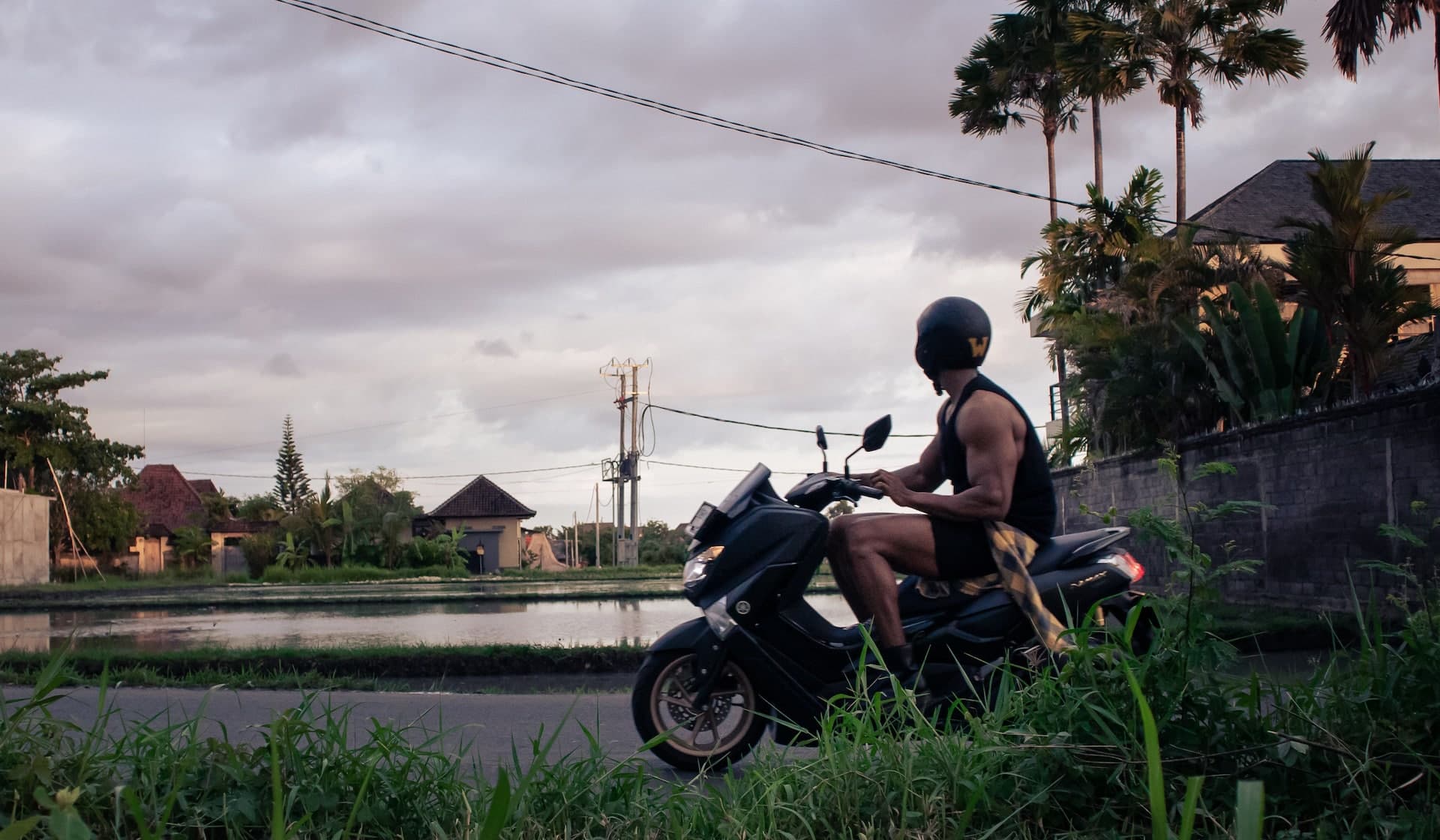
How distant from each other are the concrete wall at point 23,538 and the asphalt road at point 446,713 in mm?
37150

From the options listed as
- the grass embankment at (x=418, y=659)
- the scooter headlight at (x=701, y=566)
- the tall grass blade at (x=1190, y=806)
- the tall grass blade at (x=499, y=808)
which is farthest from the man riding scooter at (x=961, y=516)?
the grass embankment at (x=418, y=659)

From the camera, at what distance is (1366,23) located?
623 inches

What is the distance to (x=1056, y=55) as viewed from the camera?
24953 millimetres

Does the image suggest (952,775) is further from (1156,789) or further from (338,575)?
(338,575)

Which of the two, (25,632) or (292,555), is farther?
(292,555)

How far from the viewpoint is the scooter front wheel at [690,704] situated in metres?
4.48

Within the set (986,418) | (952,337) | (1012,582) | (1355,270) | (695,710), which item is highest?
(1355,270)

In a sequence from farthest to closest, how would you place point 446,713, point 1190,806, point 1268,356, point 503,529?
point 503,529
point 1268,356
point 446,713
point 1190,806

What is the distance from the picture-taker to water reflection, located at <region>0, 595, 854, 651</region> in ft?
43.6

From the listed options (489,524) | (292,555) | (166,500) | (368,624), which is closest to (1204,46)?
(368,624)

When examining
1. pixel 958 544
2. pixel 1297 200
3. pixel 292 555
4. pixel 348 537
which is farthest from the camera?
pixel 348 537

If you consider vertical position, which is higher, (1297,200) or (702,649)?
(1297,200)

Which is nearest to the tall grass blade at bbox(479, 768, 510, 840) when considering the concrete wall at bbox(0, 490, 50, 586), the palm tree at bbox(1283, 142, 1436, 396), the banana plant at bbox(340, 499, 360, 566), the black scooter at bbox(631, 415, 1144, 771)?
the black scooter at bbox(631, 415, 1144, 771)

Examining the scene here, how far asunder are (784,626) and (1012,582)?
2.86ft
